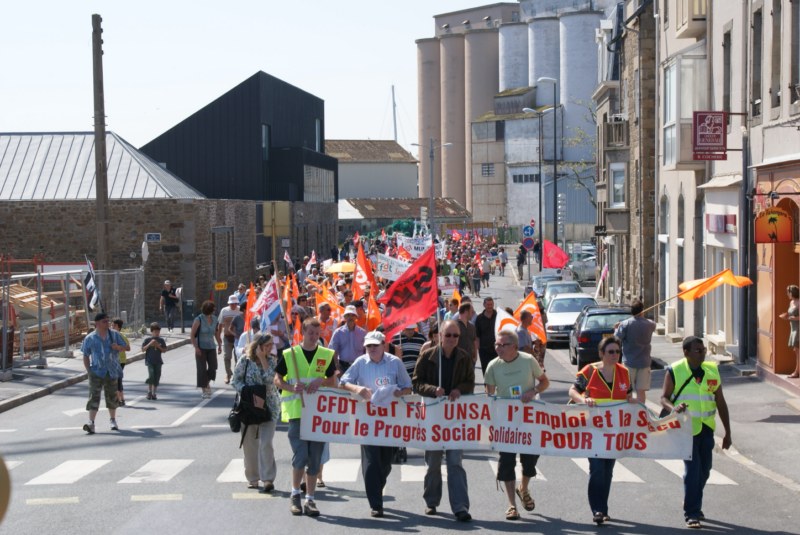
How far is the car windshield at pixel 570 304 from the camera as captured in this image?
31.8 m

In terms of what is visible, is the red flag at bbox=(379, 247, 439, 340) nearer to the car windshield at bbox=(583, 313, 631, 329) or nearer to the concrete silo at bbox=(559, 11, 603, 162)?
the car windshield at bbox=(583, 313, 631, 329)

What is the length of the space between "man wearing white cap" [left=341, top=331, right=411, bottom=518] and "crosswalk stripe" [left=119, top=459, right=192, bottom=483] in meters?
2.77

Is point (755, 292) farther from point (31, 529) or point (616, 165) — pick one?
point (616, 165)

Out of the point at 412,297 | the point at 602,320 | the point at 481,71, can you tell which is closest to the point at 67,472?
the point at 412,297

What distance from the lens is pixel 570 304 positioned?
32.0m

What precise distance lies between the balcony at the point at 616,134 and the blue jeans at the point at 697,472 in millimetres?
33891

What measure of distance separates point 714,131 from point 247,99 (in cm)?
4202

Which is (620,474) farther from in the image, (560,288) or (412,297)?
(560,288)

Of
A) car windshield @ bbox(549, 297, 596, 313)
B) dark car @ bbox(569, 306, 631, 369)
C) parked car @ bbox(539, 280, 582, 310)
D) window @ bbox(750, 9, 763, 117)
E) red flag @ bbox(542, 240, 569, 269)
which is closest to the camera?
window @ bbox(750, 9, 763, 117)

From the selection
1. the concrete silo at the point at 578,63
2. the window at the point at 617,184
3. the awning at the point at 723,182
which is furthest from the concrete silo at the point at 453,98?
the awning at the point at 723,182

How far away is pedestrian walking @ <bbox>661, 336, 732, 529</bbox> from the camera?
10.2 metres

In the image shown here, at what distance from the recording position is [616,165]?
4438 cm

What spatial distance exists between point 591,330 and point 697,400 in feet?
49.3

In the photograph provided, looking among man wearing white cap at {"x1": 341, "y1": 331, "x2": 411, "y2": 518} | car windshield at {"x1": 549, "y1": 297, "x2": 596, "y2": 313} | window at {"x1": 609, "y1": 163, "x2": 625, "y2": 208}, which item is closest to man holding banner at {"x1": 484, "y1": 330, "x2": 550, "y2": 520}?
man wearing white cap at {"x1": 341, "y1": 331, "x2": 411, "y2": 518}
